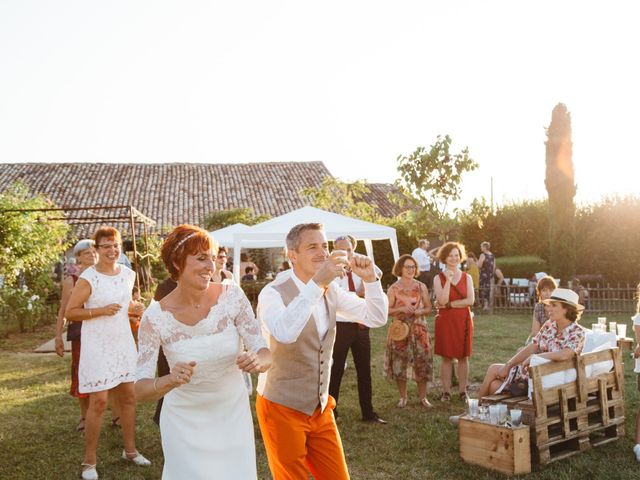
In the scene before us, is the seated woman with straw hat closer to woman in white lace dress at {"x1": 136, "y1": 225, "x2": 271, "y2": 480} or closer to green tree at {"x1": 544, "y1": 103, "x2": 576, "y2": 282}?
woman in white lace dress at {"x1": 136, "y1": 225, "x2": 271, "y2": 480}

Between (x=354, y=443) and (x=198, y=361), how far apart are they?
3.81 meters

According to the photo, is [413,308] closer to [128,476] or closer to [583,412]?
[583,412]

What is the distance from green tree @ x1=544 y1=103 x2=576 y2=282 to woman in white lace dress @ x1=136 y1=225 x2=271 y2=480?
19530mm

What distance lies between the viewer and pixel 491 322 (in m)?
15.8

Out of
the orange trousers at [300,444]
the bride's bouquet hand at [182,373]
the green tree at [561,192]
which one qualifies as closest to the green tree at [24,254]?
the orange trousers at [300,444]

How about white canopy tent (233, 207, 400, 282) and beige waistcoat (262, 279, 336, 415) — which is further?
white canopy tent (233, 207, 400, 282)

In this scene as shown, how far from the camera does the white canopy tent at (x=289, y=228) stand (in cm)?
1372

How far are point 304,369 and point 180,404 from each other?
0.68 m

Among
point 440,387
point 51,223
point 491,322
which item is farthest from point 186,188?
point 440,387

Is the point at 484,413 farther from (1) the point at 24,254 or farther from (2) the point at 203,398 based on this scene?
(1) the point at 24,254

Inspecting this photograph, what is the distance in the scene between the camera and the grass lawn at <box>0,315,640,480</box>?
18.2 feet

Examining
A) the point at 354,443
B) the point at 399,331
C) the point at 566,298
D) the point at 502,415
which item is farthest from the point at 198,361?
the point at 399,331

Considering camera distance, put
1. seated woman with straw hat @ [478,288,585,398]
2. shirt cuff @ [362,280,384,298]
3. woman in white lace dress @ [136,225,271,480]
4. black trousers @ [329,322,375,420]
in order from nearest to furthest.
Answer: woman in white lace dress @ [136,225,271,480] → shirt cuff @ [362,280,384,298] → seated woman with straw hat @ [478,288,585,398] → black trousers @ [329,322,375,420]

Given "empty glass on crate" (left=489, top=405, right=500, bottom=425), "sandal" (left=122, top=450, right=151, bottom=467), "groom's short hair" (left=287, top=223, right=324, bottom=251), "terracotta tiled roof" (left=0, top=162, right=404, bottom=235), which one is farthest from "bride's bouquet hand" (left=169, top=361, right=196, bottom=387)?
"terracotta tiled roof" (left=0, top=162, right=404, bottom=235)
